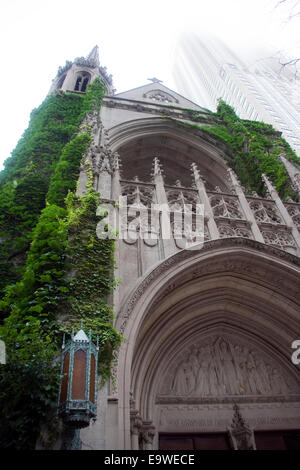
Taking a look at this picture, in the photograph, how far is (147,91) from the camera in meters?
17.6

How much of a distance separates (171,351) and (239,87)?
132 ft

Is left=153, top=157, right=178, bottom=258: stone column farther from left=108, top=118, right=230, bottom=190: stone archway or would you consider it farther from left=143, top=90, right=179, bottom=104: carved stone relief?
left=143, top=90, right=179, bottom=104: carved stone relief

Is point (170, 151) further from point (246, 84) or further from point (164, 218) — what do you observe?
point (246, 84)

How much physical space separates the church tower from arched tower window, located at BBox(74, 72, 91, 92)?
11558 mm

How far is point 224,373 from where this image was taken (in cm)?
780

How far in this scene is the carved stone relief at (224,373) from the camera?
7398 mm

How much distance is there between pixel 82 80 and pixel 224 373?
1919 cm

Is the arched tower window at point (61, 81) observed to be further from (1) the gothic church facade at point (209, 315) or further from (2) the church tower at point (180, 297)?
(1) the gothic church facade at point (209, 315)

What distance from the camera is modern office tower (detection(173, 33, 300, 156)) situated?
31625mm

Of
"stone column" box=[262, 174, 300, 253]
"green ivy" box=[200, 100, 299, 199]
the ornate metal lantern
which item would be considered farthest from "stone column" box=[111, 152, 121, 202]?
"green ivy" box=[200, 100, 299, 199]

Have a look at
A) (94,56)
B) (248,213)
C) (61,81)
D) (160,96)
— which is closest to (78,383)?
(248,213)

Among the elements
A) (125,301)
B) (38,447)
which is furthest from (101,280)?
(38,447)

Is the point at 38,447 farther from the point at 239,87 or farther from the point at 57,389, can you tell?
the point at 239,87

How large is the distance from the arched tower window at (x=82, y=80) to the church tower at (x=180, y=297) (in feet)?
37.9
